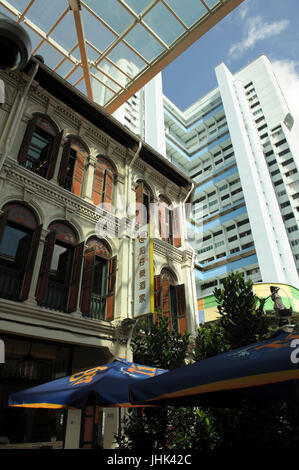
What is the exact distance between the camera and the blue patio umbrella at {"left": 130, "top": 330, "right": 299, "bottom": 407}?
8.58 feet

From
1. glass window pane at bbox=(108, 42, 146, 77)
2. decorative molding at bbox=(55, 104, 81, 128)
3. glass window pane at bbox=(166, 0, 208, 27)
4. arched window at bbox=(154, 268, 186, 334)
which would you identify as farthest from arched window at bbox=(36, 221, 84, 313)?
glass window pane at bbox=(166, 0, 208, 27)

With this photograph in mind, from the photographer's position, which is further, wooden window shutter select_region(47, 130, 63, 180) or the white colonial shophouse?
wooden window shutter select_region(47, 130, 63, 180)

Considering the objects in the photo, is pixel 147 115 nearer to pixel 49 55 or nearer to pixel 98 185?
pixel 49 55

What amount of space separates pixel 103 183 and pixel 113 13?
5.51 metres

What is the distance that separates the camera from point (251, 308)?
680cm

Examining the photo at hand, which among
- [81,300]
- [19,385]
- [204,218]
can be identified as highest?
[204,218]

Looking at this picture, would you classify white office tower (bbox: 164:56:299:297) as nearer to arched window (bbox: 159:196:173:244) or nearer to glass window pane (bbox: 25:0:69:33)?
arched window (bbox: 159:196:173:244)

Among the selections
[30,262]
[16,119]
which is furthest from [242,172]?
[30,262]

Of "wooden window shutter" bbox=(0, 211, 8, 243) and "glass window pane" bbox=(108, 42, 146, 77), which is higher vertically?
"glass window pane" bbox=(108, 42, 146, 77)

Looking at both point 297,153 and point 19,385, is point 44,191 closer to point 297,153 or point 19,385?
point 19,385

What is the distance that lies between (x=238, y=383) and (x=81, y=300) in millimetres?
6942

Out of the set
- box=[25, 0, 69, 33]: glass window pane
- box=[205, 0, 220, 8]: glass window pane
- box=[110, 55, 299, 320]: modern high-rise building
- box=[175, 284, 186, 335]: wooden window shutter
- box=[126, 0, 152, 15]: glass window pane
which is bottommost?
box=[175, 284, 186, 335]: wooden window shutter

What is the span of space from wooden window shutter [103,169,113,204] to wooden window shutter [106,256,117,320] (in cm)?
245

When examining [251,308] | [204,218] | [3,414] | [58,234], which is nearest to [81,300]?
[58,234]
